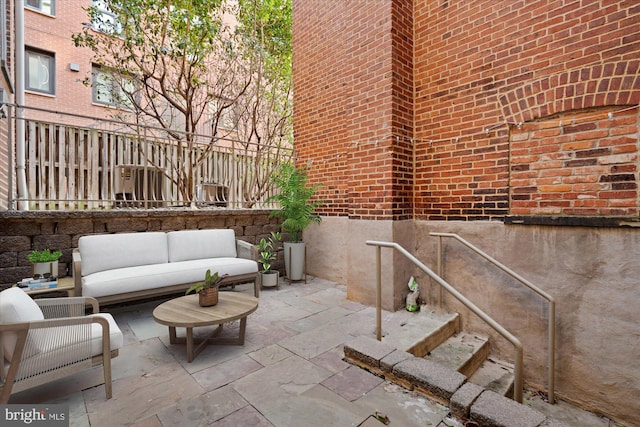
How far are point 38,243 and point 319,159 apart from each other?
12.5 ft

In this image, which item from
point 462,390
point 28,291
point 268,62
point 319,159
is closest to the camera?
point 462,390

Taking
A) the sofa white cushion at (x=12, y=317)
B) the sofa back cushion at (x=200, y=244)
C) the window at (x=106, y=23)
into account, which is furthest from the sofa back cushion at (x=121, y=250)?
the window at (x=106, y=23)

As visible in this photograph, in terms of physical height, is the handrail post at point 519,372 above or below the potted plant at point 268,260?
below

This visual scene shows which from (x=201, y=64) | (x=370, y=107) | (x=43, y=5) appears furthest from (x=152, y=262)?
(x=43, y=5)

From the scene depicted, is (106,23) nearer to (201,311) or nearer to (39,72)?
(39,72)

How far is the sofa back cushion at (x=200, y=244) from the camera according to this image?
13.3 feet

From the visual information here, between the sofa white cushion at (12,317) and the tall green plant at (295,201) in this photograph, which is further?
the tall green plant at (295,201)

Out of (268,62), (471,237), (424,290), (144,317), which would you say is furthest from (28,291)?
(268,62)

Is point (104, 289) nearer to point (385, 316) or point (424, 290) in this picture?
point (385, 316)

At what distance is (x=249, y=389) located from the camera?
2113 millimetres

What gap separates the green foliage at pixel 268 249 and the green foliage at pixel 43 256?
2310 mm

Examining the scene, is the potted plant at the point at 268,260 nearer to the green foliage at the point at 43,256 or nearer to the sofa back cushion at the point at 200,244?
the sofa back cushion at the point at 200,244

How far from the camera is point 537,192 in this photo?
116 inches

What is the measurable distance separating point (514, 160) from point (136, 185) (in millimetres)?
4881
